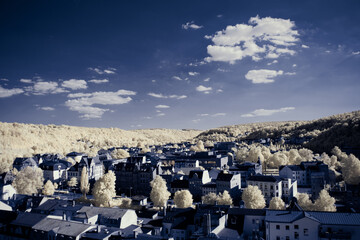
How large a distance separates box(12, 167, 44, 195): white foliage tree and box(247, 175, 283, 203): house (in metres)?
69.4

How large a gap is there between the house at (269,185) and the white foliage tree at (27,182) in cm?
6935

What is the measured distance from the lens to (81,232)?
1786 inches

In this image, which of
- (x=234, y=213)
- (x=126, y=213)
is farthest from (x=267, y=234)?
(x=126, y=213)

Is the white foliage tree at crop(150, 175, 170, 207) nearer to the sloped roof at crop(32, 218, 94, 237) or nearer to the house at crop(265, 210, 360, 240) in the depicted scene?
the sloped roof at crop(32, 218, 94, 237)

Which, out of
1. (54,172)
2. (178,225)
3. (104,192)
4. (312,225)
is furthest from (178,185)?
(312,225)

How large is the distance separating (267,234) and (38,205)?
49.6 metres

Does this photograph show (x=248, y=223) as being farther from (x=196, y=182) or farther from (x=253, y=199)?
(x=196, y=182)

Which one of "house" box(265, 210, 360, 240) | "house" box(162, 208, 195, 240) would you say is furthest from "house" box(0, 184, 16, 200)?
"house" box(265, 210, 360, 240)

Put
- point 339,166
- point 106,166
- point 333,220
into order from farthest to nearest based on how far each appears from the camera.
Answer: point 339,166
point 106,166
point 333,220

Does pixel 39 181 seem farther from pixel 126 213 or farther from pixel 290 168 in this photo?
pixel 290 168

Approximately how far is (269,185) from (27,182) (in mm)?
75639

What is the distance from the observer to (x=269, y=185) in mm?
84125

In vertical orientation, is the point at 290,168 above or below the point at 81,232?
above

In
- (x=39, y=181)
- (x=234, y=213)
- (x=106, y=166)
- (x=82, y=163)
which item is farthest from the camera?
(x=106, y=166)
